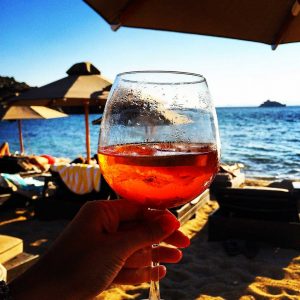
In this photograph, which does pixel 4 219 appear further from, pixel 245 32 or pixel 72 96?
pixel 245 32

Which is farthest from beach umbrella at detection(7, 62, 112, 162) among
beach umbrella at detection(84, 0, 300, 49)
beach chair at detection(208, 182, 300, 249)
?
beach umbrella at detection(84, 0, 300, 49)

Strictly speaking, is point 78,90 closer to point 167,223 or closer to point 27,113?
point 27,113

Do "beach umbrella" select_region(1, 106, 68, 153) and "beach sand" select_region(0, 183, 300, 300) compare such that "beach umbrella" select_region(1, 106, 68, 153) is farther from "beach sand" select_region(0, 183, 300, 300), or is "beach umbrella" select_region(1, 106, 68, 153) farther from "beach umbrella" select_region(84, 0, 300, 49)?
"beach umbrella" select_region(84, 0, 300, 49)

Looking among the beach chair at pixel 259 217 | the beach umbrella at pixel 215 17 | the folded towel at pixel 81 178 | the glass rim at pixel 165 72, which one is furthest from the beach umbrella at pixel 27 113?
the glass rim at pixel 165 72

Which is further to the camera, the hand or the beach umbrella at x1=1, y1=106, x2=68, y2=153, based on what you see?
the beach umbrella at x1=1, y1=106, x2=68, y2=153

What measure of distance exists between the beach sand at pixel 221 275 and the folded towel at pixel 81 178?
1227mm

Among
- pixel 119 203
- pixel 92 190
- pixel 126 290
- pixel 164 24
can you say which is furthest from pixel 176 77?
pixel 92 190

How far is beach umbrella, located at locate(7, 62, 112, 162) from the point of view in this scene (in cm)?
945

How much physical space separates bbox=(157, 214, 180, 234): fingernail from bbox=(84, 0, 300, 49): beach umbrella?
285 centimetres

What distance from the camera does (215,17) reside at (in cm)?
373

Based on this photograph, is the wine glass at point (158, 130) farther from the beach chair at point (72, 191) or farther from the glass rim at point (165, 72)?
the beach chair at point (72, 191)

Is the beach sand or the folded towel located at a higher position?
the folded towel

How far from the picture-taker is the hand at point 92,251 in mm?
1104

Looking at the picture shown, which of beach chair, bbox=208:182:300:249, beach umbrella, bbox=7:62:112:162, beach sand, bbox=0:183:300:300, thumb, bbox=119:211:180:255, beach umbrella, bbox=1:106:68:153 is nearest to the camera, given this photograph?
thumb, bbox=119:211:180:255
